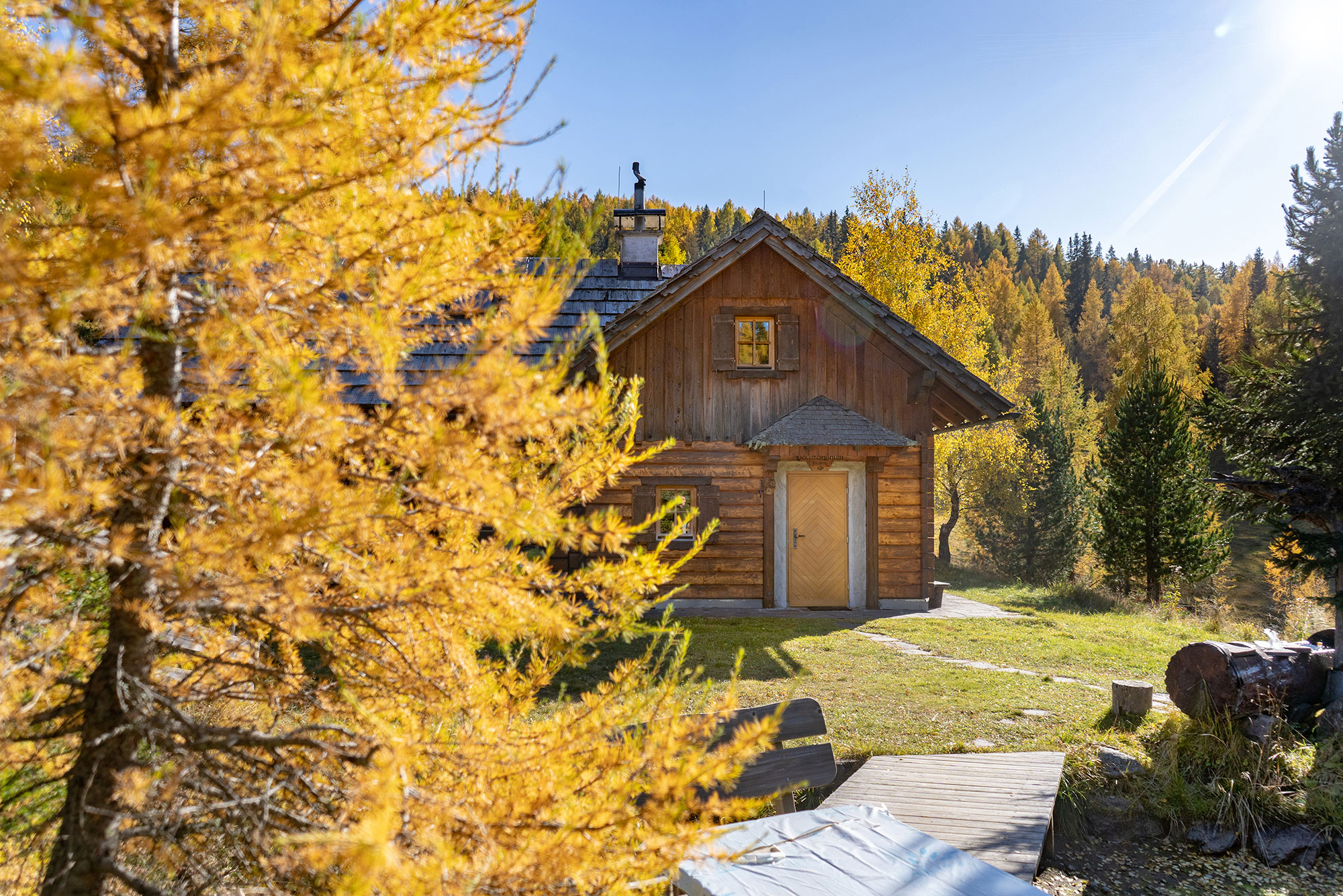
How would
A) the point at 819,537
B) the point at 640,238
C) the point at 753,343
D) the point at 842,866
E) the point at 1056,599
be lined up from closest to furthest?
the point at 842,866
the point at 819,537
the point at 753,343
the point at 640,238
the point at 1056,599

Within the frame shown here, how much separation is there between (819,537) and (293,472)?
1117 centimetres

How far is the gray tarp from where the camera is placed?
297cm

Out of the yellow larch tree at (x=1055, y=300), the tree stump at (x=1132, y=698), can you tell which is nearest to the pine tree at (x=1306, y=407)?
the tree stump at (x=1132, y=698)

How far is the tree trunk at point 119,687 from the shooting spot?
5.71 ft

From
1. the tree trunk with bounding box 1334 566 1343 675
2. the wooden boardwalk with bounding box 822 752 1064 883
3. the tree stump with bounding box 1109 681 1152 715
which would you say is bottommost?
the wooden boardwalk with bounding box 822 752 1064 883

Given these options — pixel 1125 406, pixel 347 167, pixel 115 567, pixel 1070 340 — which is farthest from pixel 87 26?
pixel 1070 340

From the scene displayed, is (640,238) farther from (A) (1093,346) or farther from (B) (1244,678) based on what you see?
(A) (1093,346)

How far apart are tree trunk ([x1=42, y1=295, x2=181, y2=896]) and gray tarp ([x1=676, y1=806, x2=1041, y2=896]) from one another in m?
2.05

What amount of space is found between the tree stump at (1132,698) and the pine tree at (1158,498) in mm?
12435

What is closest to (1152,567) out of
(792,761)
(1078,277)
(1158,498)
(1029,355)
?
(1158,498)

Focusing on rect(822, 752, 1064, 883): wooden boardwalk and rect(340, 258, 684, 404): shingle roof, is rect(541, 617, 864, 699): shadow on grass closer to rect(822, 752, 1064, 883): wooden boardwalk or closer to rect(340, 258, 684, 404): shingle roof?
rect(822, 752, 1064, 883): wooden boardwalk

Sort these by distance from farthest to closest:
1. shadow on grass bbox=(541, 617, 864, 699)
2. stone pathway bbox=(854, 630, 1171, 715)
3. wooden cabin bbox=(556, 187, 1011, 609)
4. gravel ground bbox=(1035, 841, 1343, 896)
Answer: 1. wooden cabin bbox=(556, 187, 1011, 609)
2. shadow on grass bbox=(541, 617, 864, 699)
3. stone pathway bbox=(854, 630, 1171, 715)
4. gravel ground bbox=(1035, 841, 1343, 896)

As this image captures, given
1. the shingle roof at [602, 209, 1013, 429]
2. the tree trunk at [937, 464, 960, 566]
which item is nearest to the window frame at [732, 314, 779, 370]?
the shingle roof at [602, 209, 1013, 429]

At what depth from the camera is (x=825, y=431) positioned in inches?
447
